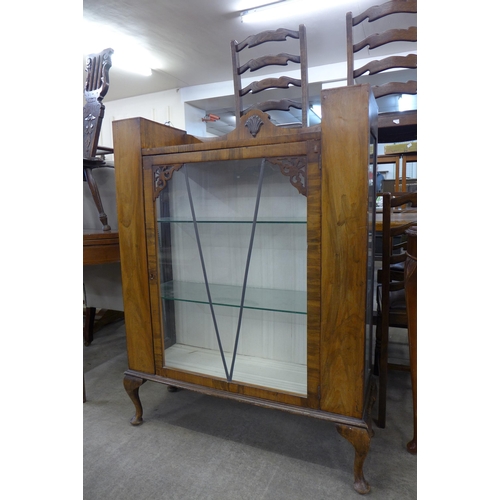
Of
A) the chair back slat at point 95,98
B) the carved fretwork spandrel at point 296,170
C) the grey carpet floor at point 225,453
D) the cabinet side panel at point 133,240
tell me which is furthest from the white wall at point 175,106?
the grey carpet floor at point 225,453

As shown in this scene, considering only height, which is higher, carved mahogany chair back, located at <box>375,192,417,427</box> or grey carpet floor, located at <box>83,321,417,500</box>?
carved mahogany chair back, located at <box>375,192,417,427</box>

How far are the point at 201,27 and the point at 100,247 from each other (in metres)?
2.83

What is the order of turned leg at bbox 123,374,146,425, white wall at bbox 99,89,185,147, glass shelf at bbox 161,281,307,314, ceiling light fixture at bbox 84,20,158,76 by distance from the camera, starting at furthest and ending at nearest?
white wall at bbox 99,89,185,147 → ceiling light fixture at bbox 84,20,158,76 → turned leg at bbox 123,374,146,425 → glass shelf at bbox 161,281,307,314

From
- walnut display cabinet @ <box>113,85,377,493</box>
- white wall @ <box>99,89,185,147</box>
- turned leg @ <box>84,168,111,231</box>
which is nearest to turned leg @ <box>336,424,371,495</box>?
walnut display cabinet @ <box>113,85,377,493</box>

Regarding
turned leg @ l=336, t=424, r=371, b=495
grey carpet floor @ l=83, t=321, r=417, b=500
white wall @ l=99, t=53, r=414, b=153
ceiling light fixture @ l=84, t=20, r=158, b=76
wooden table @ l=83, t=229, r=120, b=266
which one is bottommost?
grey carpet floor @ l=83, t=321, r=417, b=500

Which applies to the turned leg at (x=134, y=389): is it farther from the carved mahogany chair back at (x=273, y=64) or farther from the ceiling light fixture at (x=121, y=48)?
the ceiling light fixture at (x=121, y=48)

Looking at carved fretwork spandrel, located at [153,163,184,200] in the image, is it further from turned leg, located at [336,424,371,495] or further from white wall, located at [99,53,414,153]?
white wall, located at [99,53,414,153]

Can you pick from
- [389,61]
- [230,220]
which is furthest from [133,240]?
[389,61]

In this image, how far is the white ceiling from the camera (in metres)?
3.10

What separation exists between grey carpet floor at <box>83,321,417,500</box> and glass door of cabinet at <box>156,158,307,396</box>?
282 millimetres

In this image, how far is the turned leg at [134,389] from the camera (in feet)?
4.59

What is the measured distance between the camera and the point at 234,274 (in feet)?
4.32

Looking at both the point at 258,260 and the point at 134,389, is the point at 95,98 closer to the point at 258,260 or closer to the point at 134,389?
the point at 258,260

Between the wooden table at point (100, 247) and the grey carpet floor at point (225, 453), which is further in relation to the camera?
the wooden table at point (100, 247)
